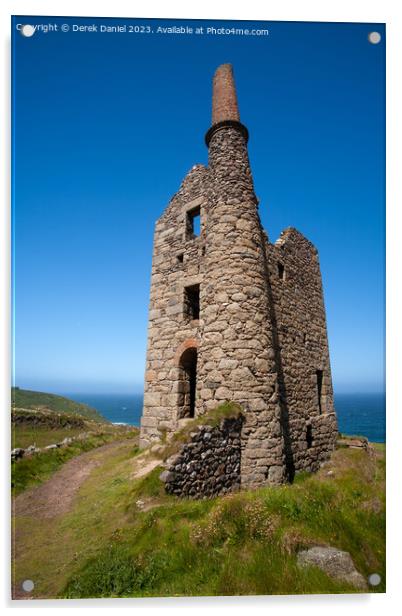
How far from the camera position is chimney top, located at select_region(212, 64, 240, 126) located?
334 inches

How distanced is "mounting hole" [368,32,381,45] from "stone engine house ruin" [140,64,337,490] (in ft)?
10.8

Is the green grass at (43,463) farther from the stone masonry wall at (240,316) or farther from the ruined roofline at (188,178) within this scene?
the ruined roofline at (188,178)

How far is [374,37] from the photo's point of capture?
5363 mm

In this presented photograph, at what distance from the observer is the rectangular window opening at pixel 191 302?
34.0 feet

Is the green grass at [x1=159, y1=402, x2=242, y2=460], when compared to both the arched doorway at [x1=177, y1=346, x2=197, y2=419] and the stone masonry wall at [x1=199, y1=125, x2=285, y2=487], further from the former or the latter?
the arched doorway at [x1=177, y1=346, x2=197, y2=419]

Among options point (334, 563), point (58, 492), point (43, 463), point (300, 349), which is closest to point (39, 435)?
point (43, 463)

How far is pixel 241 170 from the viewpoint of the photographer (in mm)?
7930

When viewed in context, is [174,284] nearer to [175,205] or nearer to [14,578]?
[175,205]

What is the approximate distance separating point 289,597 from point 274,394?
3252mm

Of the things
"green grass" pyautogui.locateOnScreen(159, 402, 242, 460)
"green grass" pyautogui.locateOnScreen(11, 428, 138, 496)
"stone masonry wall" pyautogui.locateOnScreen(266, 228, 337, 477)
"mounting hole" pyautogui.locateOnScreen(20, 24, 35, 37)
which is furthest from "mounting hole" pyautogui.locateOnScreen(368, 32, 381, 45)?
"green grass" pyautogui.locateOnScreen(11, 428, 138, 496)

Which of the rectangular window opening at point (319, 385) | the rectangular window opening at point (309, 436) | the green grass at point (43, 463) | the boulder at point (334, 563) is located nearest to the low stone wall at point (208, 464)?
the boulder at point (334, 563)

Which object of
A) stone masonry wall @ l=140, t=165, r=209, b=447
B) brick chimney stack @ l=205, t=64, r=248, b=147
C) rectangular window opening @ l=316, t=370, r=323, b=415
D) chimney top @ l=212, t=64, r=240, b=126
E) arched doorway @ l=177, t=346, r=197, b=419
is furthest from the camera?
rectangular window opening @ l=316, t=370, r=323, b=415
